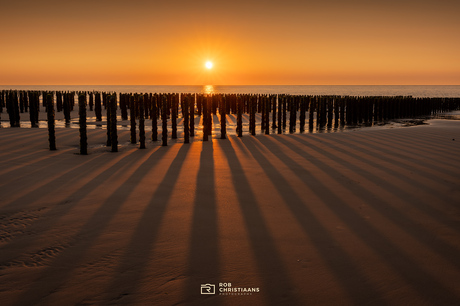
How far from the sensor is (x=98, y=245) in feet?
10.9

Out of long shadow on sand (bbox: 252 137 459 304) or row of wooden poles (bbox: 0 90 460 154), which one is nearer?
long shadow on sand (bbox: 252 137 459 304)

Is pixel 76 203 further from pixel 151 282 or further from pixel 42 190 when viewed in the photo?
pixel 151 282

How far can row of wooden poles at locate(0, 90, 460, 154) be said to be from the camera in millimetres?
9641

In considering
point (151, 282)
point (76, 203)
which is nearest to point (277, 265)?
point (151, 282)

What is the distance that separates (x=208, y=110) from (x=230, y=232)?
9.70m

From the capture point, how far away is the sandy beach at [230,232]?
265 cm

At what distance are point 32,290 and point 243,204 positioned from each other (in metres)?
2.73

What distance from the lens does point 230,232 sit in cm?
372

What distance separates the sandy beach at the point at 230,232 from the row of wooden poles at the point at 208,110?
2524mm

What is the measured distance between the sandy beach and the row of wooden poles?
2.52m
